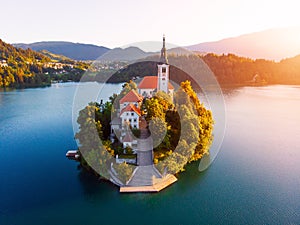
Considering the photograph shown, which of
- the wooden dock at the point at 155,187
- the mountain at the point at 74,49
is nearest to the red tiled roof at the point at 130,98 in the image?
the wooden dock at the point at 155,187

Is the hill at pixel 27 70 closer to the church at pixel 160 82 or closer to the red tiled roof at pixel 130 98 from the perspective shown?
the church at pixel 160 82

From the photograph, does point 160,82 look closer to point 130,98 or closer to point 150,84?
point 150,84

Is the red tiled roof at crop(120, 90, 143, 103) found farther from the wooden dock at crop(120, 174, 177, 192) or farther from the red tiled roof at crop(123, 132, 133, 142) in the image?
the wooden dock at crop(120, 174, 177, 192)

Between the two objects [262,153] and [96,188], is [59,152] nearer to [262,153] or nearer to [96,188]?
[96,188]

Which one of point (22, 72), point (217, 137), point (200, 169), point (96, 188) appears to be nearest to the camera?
point (96, 188)

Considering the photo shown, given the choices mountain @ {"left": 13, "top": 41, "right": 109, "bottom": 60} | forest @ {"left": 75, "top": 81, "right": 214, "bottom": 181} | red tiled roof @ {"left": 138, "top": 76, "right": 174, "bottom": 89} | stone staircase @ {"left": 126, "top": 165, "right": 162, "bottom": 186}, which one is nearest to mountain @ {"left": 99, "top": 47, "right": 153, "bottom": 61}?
forest @ {"left": 75, "top": 81, "right": 214, "bottom": 181}

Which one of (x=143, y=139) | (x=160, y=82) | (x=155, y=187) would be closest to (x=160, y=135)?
(x=143, y=139)

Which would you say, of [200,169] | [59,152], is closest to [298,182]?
[200,169]

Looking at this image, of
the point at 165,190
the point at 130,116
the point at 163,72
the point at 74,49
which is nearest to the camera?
the point at 165,190
